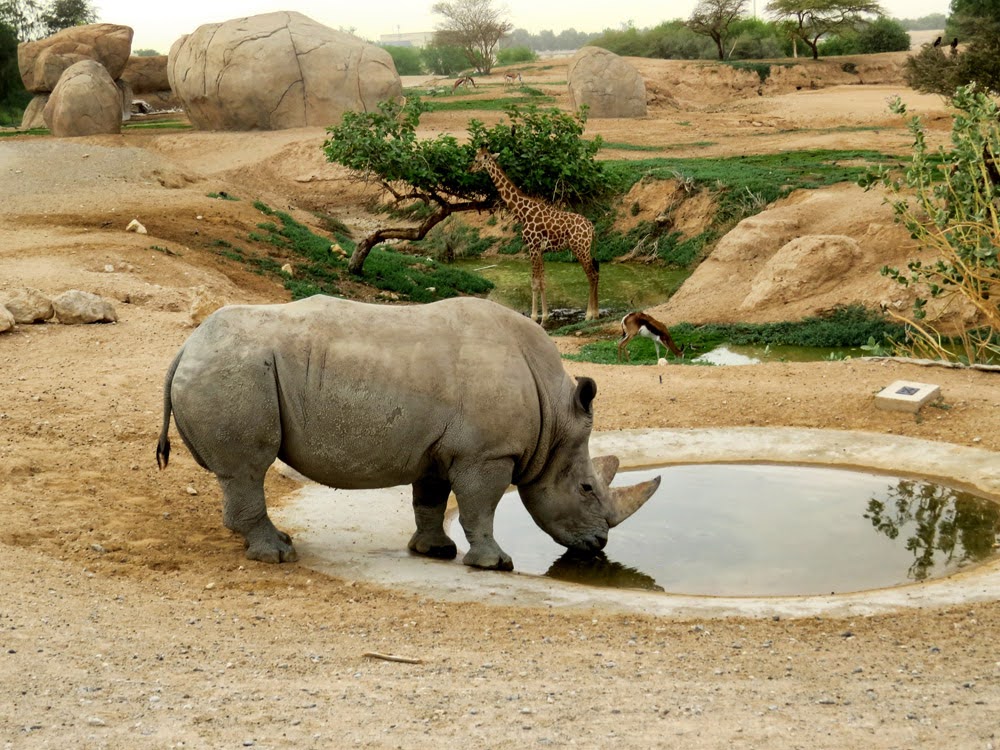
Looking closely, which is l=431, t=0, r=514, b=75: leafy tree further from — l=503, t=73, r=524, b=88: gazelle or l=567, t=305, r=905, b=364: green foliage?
l=567, t=305, r=905, b=364: green foliage

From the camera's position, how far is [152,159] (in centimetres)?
2506

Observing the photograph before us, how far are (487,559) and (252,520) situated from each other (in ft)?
5.07

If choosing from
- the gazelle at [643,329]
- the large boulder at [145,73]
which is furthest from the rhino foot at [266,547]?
the large boulder at [145,73]

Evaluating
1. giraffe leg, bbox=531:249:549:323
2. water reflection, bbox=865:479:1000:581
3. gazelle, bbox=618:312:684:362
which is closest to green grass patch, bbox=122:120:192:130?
giraffe leg, bbox=531:249:549:323

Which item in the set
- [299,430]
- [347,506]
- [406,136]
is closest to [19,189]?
[406,136]

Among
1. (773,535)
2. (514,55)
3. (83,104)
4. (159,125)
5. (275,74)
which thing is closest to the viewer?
(773,535)

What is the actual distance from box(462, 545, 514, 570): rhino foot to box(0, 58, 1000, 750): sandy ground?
4.8 inches

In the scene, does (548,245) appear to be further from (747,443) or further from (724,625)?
(724,625)

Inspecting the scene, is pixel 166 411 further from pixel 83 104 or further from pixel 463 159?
pixel 83 104

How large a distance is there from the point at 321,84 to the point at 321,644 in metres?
28.8

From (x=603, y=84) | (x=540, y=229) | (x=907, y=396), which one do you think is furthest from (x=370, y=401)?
(x=603, y=84)

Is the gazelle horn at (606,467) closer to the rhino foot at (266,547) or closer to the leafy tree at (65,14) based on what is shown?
the rhino foot at (266,547)

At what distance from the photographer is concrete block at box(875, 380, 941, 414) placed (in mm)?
11086

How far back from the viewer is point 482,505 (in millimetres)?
7996
